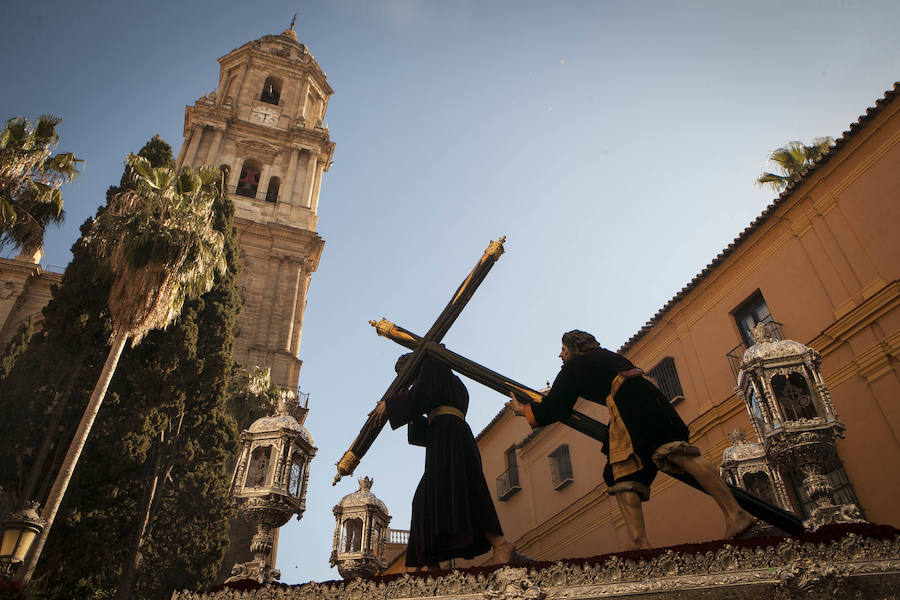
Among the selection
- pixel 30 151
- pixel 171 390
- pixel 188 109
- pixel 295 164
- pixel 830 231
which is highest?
pixel 188 109

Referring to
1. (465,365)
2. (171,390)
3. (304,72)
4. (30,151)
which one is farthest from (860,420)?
(304,72)

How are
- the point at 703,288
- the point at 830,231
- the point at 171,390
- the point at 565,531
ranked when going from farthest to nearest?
the point at 565,531 < the point at 703,288 < the point at 171,390 < the point at 830,231

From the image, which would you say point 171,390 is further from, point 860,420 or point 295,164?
point 295,164

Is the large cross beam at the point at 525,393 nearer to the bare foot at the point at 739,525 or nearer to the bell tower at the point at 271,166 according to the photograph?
the bare foot at the point at 739,525

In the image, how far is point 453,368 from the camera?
709cm

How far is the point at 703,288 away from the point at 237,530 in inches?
610

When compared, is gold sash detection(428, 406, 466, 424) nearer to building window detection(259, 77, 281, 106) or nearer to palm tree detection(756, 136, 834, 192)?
palm tree detection(756, 136, 834, 192)

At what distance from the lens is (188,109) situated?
3825 cm

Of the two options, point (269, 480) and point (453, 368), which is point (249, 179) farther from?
point (269, 480)

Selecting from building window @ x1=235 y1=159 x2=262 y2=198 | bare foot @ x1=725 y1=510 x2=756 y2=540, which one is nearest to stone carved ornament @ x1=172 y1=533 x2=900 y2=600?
bare foot @ x1=725 y1=510 x2=756 y2=540

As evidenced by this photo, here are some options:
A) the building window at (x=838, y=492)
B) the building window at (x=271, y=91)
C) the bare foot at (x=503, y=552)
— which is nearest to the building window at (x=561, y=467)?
the building window at (x=838, y=492)

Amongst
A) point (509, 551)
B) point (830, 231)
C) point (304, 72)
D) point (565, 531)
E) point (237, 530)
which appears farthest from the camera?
point (304, 72)

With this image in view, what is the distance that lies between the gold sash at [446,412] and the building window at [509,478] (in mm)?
15319

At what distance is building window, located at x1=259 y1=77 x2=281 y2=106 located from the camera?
142 ft
